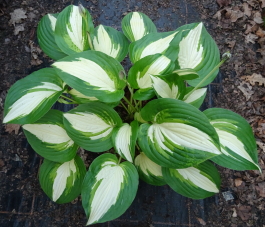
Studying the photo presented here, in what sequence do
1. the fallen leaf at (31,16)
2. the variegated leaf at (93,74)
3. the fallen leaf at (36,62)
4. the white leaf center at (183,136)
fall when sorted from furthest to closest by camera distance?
the fallen leaf at (31,16), the fallen leaf at (36,62), the variegated leaf at (93,74), the white leaf center at (183,136)

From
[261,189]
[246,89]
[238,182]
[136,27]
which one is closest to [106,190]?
[136,27]

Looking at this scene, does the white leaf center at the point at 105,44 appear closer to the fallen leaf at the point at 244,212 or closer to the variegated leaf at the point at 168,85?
the variegated leaf at the point at 168,85

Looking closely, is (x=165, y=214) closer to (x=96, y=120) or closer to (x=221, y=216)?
(x=221, y=216)

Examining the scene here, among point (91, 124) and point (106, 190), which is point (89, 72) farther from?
point (106, 190)

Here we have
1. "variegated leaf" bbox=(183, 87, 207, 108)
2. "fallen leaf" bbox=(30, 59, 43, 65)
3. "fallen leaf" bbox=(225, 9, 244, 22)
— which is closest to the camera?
"variegated leaf" bbox=(183, 87, 207, 108)

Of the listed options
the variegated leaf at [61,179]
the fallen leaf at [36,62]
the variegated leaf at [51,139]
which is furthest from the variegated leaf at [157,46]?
the fallen leaf at [36,62]

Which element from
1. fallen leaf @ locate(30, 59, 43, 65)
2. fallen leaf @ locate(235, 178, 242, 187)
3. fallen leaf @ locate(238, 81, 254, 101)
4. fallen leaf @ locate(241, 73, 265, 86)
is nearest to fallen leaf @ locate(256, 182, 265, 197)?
fallen leaf @ locate(235, 178, 242, 187)

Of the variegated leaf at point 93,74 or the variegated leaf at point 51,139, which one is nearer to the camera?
the variegated leaf at point 93,74

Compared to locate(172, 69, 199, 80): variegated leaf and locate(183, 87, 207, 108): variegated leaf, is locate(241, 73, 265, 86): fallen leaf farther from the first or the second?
locate(172, 69, 199, 80): variegated leaf
